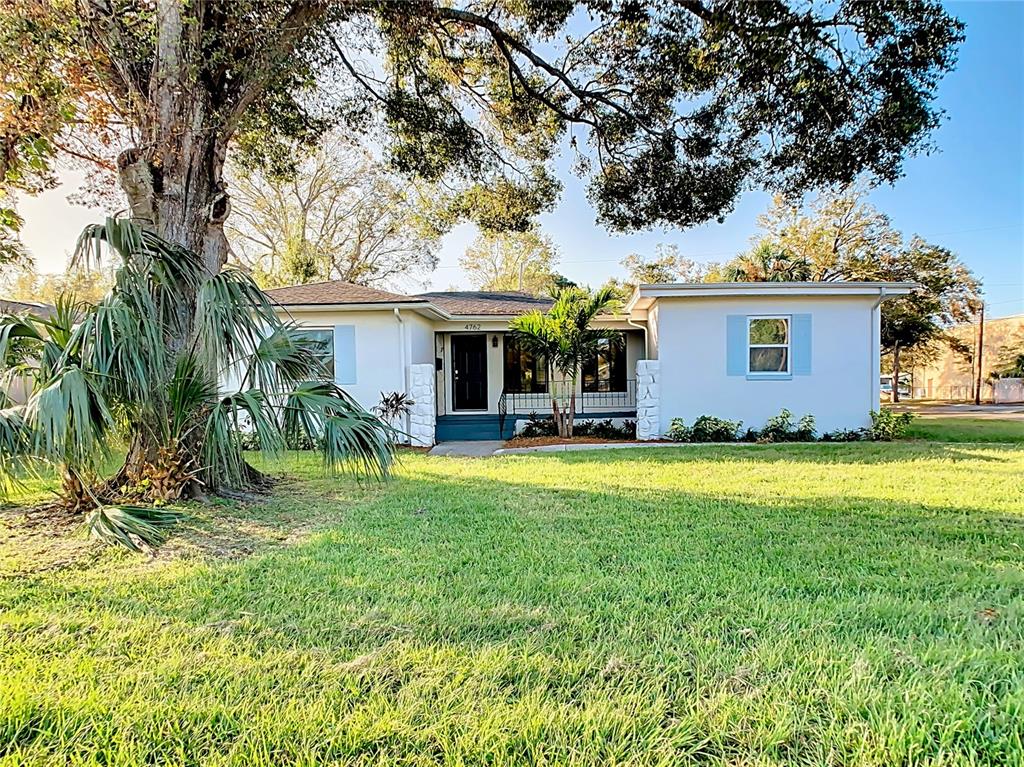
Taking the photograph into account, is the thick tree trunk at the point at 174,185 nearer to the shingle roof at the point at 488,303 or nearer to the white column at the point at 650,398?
the shingle roof at the point at 488,303

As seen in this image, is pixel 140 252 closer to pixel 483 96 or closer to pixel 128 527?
pixel 128 527

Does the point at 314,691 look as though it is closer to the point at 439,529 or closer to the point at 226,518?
the point at 439,529

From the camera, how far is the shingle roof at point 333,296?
36.3ft

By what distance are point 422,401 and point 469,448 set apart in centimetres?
142

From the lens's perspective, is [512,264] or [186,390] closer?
[186,390]

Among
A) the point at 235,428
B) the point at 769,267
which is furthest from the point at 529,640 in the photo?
the point at 769,267

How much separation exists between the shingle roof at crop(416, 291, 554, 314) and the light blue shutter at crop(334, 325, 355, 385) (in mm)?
2683

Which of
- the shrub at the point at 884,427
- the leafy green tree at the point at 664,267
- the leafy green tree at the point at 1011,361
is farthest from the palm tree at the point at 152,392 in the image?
the leafy green tree at the point at 1011,361

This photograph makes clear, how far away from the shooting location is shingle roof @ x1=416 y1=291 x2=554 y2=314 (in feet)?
43.7

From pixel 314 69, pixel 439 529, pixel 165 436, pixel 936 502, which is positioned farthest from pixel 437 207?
pixel 936 502

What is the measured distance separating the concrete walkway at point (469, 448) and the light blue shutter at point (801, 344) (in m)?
6.51

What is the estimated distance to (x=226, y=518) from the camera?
550cm

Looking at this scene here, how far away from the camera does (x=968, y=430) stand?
12406 millimetres

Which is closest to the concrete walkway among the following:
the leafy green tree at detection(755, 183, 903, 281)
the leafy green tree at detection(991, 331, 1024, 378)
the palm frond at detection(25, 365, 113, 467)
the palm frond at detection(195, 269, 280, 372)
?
the palm frond at detection(195, 269, 280, 372)
